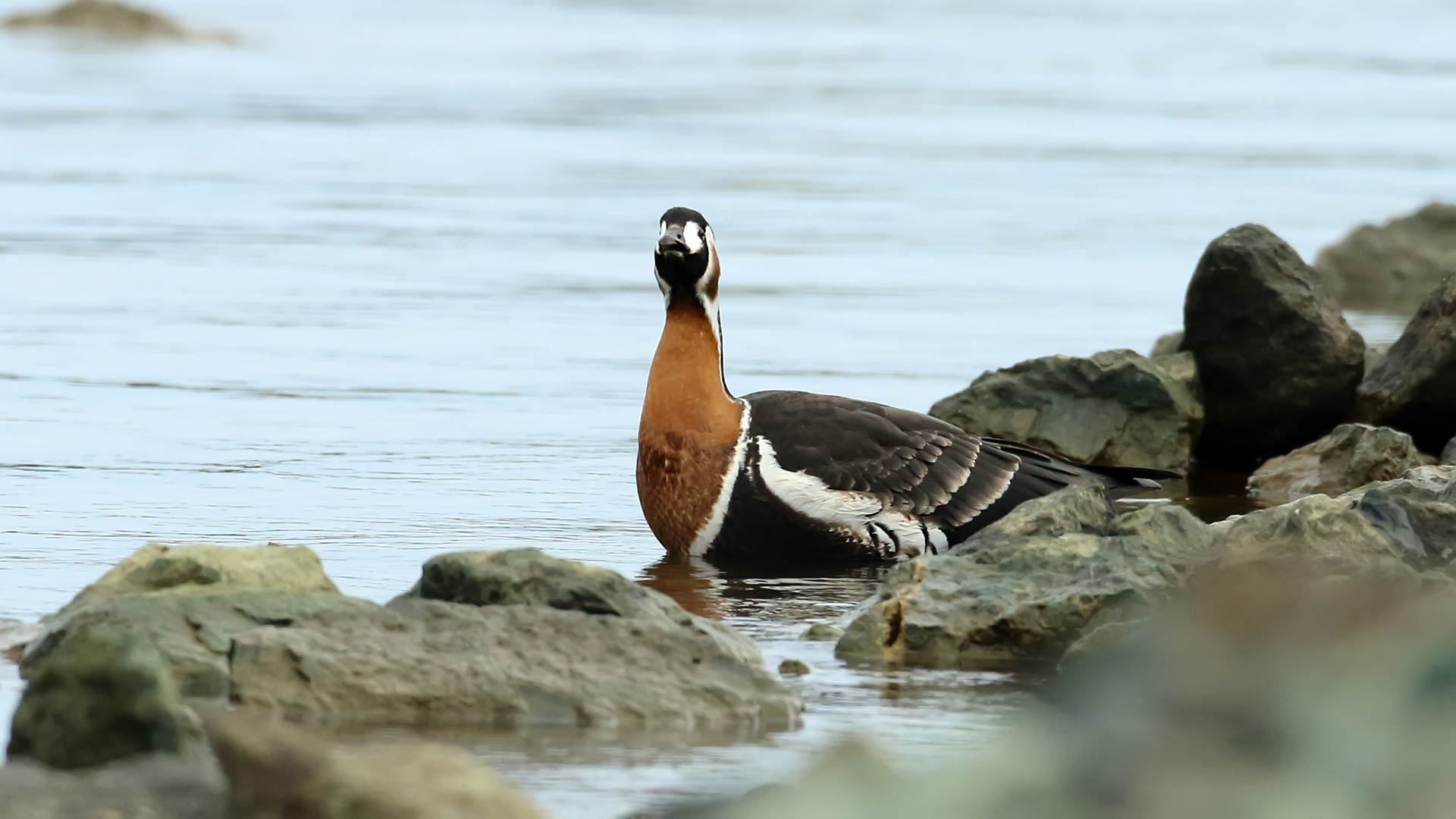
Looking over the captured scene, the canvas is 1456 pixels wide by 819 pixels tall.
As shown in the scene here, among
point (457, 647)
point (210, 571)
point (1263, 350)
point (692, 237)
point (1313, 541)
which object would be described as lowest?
point (457, 647)

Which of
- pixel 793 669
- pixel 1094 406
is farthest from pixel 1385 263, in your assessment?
pixel 793 669

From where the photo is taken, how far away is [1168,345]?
1357cm

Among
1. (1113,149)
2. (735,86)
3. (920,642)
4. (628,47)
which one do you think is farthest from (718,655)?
(628,47)

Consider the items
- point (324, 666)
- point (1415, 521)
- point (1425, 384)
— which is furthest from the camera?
point (1425, 384)

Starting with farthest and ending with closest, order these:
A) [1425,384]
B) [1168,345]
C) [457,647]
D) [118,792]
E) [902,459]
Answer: [1168,345] < [1425,384] < [902,459] < [457,647] < [118,792]

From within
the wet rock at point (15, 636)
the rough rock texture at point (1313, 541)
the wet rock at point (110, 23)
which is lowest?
the wet rock at point (15, 636)

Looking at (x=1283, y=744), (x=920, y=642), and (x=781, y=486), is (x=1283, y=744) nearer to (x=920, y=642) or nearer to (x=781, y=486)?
(x=920, y=642)

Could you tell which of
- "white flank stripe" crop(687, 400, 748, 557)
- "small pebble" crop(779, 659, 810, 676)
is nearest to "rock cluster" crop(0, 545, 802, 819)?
"small pebble" crop(779, 659, 810, 676)

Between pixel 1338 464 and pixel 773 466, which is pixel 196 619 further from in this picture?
pixel 1338 464

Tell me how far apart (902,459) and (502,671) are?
10.1 feet

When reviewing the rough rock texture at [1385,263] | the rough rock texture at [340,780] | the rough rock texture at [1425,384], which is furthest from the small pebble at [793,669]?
the rough rock texture at [1385,263]

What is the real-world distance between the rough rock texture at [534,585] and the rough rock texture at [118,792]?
2028 millimetres

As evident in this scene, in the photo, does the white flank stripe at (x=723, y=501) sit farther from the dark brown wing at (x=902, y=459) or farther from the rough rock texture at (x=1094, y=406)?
the rough rock texture at (x=1094, y=406)

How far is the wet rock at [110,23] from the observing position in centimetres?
4281
